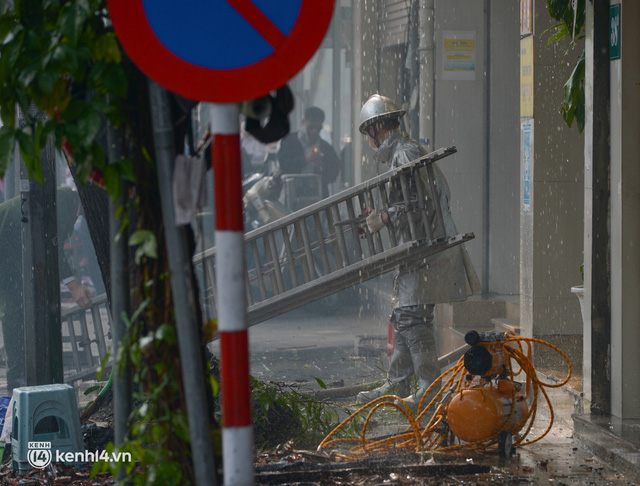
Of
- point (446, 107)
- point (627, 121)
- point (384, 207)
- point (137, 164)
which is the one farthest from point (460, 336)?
point (137, 164)

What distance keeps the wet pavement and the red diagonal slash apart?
242 cm

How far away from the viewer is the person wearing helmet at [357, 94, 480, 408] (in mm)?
7094

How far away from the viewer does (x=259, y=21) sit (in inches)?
101

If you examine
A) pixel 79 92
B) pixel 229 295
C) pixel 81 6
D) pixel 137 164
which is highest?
pixel 81 6

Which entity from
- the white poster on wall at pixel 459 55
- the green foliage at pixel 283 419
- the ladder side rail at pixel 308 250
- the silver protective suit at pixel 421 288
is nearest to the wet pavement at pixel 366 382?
the green foliage at pixel 283 419

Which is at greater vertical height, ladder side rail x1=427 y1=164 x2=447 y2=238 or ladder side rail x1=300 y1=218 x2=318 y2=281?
ladder side rail x1=427 y1=164 x2=447 y2=238

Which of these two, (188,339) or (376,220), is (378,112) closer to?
(376,220)

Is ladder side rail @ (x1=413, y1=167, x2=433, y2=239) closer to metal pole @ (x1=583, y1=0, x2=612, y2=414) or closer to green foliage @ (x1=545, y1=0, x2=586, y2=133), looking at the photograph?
green foliage @ (x1=545, y1=0, x2=586, y2=133)

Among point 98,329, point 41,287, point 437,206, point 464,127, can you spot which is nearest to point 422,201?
point 437,206

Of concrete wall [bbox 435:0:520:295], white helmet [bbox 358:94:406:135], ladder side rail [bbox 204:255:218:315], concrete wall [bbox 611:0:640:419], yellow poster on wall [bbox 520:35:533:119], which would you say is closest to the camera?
concrete wall [bbox 611:0:640:419]

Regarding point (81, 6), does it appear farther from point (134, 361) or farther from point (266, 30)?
point (134, 361)

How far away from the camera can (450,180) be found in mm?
10898

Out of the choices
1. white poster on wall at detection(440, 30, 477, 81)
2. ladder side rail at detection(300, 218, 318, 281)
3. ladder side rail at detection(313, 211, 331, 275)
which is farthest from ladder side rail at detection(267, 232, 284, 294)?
white poster on wall at detection(440, 30, 477, 81)

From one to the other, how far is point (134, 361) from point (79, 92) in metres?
0.83
